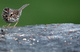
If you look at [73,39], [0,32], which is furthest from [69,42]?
[0,32]

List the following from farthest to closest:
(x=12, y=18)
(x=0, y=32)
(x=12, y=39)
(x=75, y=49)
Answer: (x=12, y=18) → (x=0, y=32) → (x=12, y=39) → (x=75, y=49)

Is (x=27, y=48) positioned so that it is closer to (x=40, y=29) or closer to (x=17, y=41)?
(x=17, y=41)

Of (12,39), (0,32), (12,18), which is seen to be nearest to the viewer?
(12,39)

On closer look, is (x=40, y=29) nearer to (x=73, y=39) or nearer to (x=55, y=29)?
(x=55, y=29)

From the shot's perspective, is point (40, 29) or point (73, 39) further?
point (40, 29)

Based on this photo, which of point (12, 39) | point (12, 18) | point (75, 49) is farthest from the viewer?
point (12, 18)

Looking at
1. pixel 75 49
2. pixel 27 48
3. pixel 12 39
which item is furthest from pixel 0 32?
pixel 75 49
